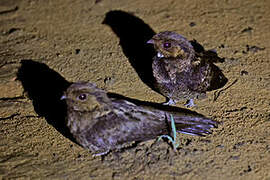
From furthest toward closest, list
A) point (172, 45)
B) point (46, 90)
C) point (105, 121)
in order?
1. point (46, 90)
2. point (172, 45)
3. point (105, 121)

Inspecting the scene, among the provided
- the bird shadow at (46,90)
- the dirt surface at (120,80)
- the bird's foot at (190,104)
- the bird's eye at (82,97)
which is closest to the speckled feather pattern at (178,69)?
the bird's foot at (190,104)

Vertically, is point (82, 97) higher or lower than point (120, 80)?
higher

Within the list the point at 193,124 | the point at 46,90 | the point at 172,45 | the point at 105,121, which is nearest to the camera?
the point at 105,121

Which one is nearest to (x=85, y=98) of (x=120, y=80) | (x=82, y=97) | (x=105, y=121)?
(x=82, y=97)

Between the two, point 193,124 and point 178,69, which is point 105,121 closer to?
point 193,124

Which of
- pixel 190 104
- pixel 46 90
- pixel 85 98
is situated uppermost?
pixel 85 98

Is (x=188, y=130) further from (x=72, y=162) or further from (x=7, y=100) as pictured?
(x=7, y=100)

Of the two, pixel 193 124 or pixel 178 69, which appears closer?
pixel 193 124
